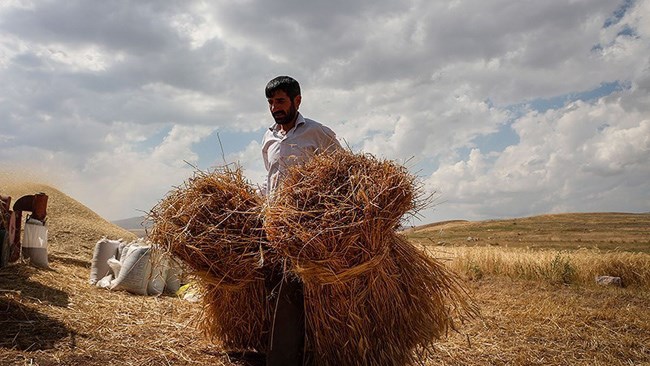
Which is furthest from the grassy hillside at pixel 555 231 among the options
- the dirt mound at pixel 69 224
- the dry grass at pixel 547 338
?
the dry grass at pixel 547 338

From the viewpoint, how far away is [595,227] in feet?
192

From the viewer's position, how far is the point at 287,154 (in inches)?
145

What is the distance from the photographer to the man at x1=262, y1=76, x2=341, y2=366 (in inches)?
126

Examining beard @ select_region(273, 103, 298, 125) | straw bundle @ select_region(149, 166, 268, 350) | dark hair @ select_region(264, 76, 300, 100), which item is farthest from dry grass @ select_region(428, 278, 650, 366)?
dark hair @ select_region(264, 76, 300, 100)

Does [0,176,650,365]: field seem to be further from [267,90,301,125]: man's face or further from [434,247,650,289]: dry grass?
[267,90,301,125]: man's face

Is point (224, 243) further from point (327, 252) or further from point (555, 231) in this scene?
point (555, 231)

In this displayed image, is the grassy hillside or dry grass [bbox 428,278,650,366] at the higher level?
the grassy hillside

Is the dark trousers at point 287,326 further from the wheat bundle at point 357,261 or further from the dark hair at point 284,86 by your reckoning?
the dark hair at point 284,86

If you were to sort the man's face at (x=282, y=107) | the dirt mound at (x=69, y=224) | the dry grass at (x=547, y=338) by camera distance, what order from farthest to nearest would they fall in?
the dirt mound at (x=69, y=224) → the dry grass at (x=547, y=338) → the man's face at (x=282, y=107)

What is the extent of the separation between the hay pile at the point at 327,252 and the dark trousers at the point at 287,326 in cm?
10

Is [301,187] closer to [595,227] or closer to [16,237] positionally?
[16,237]

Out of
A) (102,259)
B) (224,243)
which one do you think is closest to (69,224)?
(102,259)

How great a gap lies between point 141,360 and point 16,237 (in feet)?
14.9

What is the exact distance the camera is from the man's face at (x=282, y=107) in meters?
3.69
